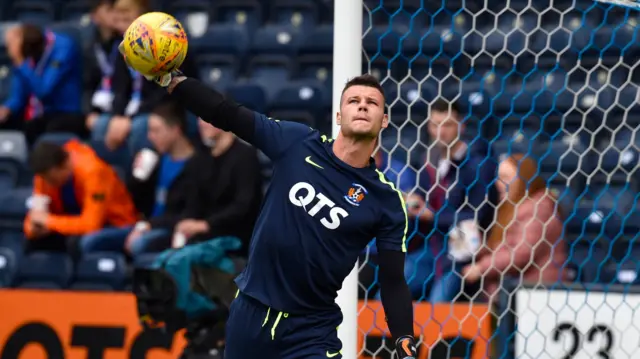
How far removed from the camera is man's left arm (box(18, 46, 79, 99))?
26.8ft

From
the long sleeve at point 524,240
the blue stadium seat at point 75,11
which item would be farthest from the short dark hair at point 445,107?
the blue stadium seat at point 75,11

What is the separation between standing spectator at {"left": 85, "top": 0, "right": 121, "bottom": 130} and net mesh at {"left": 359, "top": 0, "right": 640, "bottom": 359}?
195cm

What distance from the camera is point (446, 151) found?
631 centimetres

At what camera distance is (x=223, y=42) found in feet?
28.4

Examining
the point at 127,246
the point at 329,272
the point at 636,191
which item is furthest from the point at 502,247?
the point at 127,246

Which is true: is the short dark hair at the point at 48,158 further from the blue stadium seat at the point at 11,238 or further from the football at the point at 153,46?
the football at the point at 153,46

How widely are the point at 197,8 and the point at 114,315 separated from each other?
334cm

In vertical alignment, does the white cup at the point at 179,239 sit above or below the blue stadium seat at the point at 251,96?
below

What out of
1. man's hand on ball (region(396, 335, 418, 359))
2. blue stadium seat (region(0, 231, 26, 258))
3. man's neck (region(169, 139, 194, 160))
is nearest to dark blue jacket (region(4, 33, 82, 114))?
blue stadium seat (region(0, 231, 26, 258))

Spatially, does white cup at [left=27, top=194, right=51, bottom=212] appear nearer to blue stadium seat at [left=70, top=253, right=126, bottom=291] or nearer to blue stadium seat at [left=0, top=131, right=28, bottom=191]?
blue stadium seat at [left=70, top=253, right=126, bottom=291]

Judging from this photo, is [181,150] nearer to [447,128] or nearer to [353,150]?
[447,128]

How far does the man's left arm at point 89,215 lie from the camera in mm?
7336

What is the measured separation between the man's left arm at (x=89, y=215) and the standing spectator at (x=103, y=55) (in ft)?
2.75

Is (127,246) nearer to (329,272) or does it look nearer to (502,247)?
(502,247)
